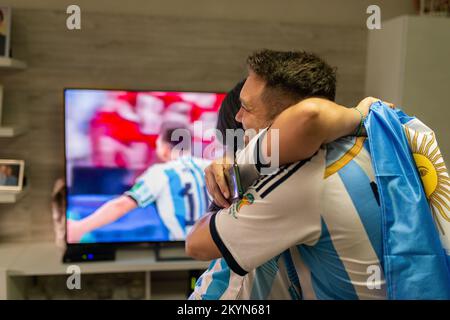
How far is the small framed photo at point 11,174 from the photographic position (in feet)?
7.92

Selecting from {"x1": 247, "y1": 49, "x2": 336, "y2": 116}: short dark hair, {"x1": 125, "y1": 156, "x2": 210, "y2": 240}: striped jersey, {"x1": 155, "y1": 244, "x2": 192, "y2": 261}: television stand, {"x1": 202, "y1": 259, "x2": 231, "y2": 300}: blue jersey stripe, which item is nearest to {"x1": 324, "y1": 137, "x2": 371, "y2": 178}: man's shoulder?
{"x1": 247, "y1": 49, "x2": 336, "y2": 116}: short dark hair

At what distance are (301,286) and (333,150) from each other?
276 millimetres

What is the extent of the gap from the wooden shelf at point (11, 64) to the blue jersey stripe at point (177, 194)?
2.96ft

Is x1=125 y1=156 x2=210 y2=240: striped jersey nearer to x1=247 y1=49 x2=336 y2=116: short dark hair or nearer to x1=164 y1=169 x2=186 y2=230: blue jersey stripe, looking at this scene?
x1=164 y1=169 x2=186 y2=230: blue jersey stripe

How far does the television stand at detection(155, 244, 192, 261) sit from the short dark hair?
1.70 metres

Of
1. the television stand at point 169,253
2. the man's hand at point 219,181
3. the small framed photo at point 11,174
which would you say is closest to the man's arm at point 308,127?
the man's hand at point 219,181

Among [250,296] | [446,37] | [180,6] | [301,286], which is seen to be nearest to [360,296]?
[301,286]

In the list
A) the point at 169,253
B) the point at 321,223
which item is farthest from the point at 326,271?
the point at 169,253

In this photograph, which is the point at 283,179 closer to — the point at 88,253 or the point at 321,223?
the point at 321,223

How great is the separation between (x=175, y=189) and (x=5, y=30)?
116cm

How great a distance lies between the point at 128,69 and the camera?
2584 mm

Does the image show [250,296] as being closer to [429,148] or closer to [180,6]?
[429,148]

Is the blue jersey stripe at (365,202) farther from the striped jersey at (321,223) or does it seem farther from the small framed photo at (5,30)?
the small framed photo at (5,30)

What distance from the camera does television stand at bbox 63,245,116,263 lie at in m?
2.45
